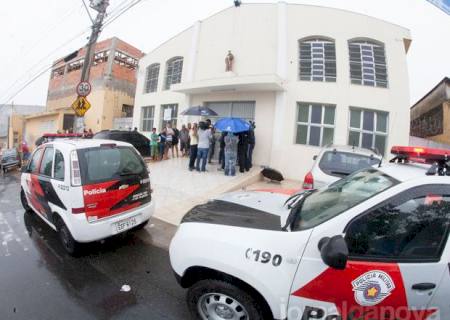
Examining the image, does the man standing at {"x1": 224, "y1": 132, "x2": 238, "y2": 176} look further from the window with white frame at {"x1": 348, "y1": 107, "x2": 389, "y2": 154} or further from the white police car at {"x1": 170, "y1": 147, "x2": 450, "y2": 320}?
the white police car at {"x1": 170, "y1": 147, "x2": 450, "y2": 320}

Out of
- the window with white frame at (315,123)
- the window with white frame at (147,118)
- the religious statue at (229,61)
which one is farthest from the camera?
the window with white frame at (147,118)

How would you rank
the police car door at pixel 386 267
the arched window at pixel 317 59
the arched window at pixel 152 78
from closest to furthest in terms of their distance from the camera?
the police car door at pixel 386 267 → the arched window at pixel 317 59 → the arched window at pixel 152 78

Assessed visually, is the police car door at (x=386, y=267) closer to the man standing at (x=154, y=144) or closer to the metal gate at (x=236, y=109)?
the metal gate at (x=236, y=109)

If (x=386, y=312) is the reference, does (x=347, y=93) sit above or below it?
above

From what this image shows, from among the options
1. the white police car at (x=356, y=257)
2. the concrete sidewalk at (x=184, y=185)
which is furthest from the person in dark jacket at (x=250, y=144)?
the white police car at (x=356, y=257)

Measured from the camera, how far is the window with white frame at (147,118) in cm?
1505

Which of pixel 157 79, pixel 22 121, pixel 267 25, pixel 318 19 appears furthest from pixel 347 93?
pixel 22 121

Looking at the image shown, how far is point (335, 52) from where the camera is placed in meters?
9.98

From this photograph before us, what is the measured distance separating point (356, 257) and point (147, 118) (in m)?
15.3

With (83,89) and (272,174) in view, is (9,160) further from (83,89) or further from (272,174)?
(272,174)

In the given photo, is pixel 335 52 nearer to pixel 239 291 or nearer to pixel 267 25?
pixel 267 25

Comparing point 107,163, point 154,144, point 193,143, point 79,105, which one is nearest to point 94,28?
point 79,105

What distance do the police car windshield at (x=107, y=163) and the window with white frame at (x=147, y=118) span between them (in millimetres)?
11205

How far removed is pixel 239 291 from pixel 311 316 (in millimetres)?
561
